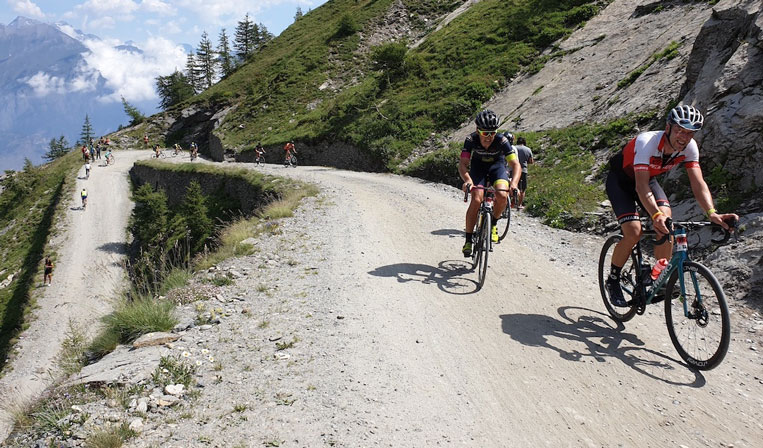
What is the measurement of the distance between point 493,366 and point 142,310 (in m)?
5.11

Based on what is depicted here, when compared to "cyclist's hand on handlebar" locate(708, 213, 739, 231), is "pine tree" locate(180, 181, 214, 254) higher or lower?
lower

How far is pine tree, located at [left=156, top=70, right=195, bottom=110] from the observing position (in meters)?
88.5

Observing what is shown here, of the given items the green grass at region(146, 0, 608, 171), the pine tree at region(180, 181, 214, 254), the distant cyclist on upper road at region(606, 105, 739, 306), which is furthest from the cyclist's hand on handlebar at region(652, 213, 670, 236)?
the pine tree at region(180, 181, 214, 254)

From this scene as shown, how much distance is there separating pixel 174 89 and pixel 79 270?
65485 millimetres

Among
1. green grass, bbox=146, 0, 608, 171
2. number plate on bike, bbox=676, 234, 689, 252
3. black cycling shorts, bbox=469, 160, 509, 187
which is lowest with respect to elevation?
number plate on bike, bbox=676, 234, 689, 252

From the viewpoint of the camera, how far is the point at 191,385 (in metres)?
4.79

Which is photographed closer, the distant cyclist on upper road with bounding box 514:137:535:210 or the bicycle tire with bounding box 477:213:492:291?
the bicycle tire with bounding box 477:213:492:291

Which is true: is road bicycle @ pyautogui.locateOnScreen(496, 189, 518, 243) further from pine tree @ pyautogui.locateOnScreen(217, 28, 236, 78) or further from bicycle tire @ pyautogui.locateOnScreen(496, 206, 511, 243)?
pine tree @ pyautogui.locateOnScreen(217, 28, 236, 78)

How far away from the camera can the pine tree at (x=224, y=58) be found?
90.3m

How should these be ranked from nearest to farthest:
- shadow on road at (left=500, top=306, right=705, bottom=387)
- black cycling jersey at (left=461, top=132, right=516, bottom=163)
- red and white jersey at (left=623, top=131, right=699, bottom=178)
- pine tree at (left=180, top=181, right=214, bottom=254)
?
shadow on road at (left=500, top=306, right=705, bottom=387) < red and white jersey at (left=623, top=131, right=699, bottom=178) < black cycling jersey at (left=461, top=132, right=516, bottom=163) < pine tree at (left=180, top=181, right=214, bottom=254)

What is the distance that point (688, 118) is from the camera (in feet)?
15.5

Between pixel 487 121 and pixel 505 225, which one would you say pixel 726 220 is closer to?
pixel 487 121

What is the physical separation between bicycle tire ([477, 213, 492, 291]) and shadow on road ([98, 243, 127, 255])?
39578 mm

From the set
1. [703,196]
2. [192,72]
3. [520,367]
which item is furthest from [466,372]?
[192,72]
